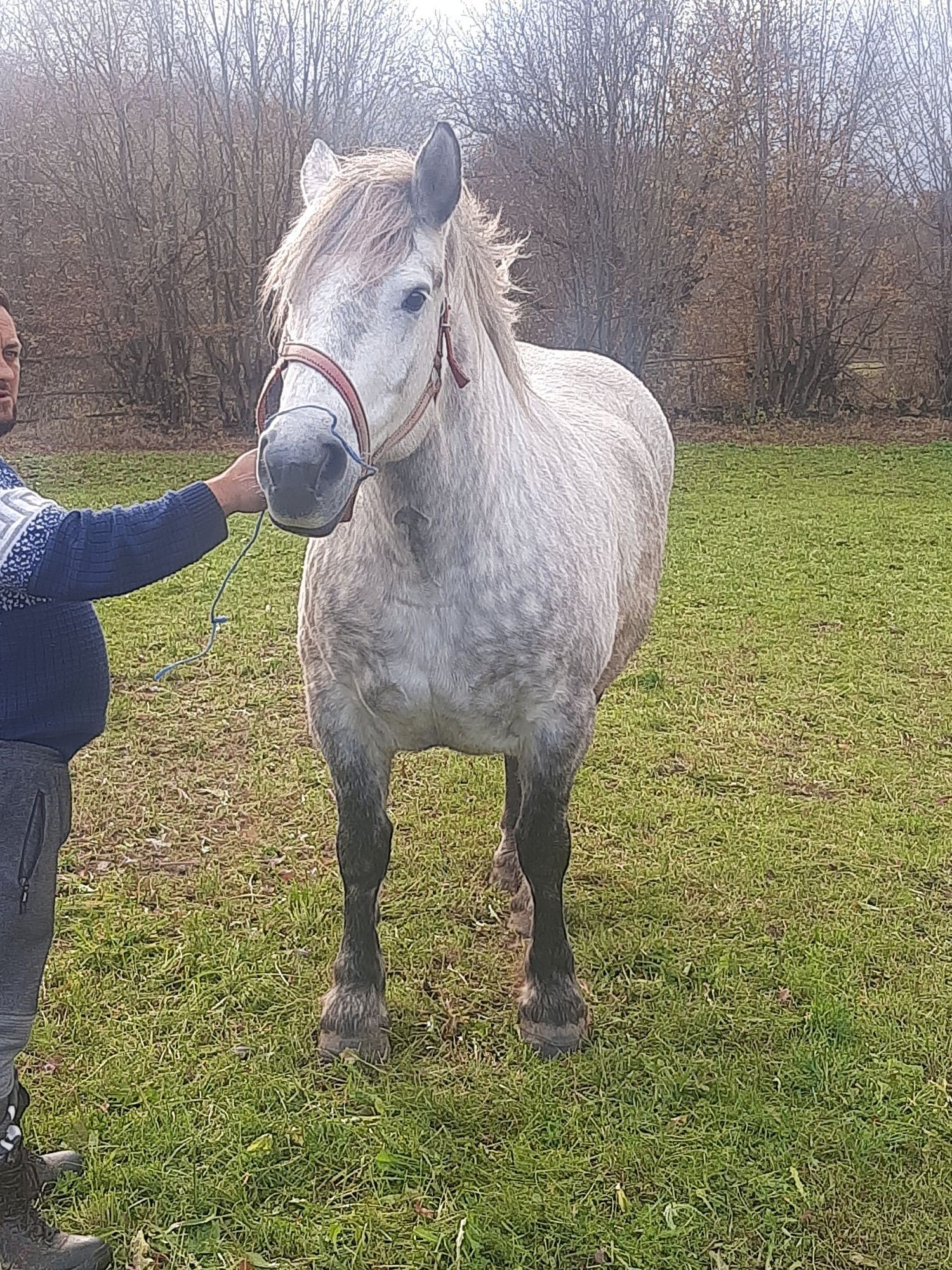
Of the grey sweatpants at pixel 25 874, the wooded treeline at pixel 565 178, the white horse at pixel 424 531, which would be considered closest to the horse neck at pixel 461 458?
the white horse at pixel 424 531

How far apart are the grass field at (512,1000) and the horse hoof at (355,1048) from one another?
0.04 m

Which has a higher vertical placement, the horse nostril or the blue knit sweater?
the horse nostril

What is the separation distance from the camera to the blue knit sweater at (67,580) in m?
1.74

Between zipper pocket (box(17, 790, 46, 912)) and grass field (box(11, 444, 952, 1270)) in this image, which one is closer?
zipper pocket (box(17, 790, 46, 912))

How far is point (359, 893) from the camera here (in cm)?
291

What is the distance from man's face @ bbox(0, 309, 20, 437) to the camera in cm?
194

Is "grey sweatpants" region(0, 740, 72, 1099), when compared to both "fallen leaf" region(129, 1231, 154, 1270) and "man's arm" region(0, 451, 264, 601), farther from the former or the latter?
"fallen leaf" region(129, 1231, 154, 1270)

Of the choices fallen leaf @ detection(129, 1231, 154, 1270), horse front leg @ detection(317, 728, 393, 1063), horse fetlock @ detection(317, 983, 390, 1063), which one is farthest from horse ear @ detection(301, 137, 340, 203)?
fallen leaf @ detection(129, 1231, 154, 1270)

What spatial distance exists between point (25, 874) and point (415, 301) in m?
1.34

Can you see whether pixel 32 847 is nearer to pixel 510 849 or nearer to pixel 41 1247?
pixel 41 1247

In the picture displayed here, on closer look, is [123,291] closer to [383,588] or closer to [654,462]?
[654,462]

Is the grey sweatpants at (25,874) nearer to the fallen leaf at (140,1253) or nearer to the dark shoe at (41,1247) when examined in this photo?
the dark shoe at (41,1247)

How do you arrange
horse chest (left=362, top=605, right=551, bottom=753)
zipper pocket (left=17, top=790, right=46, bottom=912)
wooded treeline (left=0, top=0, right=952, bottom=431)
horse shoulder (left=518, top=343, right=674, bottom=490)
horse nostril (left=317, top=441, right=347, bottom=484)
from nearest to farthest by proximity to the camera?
horse nostril (left=317, top=441, right=347, bottom=484) → zipper pocket (left=17, top=790, right=46, bottom=912) → horse chest (left=362, top=605, right=551, bottom=753) → horse shoulder (left=518, top=343, right=674, bottom=490) → wooded treeline (left=0, top=0, right=952, bottom=431)

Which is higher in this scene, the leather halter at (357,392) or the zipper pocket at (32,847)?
the leather halter at (357,392)
